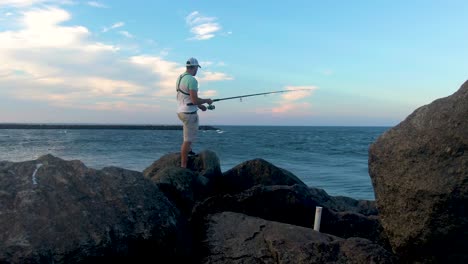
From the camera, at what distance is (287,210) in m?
5.27

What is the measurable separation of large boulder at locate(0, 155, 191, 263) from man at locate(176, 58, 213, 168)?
3118 mm

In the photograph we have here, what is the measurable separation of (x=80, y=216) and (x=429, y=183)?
2.78m

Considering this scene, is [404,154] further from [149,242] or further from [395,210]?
[149,242]

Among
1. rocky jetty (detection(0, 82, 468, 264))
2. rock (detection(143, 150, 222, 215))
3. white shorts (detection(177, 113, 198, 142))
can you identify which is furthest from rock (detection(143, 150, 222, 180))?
rocky jetty (detection(0, 82, 468, 264))

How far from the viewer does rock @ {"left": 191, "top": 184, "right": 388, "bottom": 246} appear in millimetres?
4898

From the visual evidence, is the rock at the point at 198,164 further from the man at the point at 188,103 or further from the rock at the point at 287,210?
the rock at the point at 287,210

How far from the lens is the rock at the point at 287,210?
4.90 m

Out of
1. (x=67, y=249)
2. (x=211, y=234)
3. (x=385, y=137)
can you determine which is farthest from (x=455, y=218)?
(x=67, y=249)

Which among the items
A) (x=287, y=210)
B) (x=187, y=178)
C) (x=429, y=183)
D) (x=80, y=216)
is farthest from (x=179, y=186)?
(x=429, y=183)

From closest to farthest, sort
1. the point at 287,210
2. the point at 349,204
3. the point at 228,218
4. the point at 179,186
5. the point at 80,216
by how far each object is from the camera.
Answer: the point at 80,216
the point at 228,218
the point at 287,210
the point at 179,186
the point at 349,204

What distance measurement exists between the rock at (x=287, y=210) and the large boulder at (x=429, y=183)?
0.95 m

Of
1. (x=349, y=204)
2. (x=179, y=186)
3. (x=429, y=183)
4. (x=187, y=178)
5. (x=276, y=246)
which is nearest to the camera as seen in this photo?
(x=429, y=183)

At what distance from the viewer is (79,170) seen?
165 inches

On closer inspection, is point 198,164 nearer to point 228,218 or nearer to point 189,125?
point 189,125
